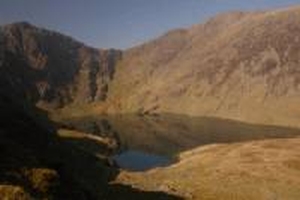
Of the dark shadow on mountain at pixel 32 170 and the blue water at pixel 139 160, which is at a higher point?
the dark shadow on mountain at pixel 32 170

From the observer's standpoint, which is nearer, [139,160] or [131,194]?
[131,194]

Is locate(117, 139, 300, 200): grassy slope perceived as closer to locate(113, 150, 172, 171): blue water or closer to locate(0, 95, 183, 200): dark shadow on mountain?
locate(0, 95, 183, 200): dark shadow on mountain

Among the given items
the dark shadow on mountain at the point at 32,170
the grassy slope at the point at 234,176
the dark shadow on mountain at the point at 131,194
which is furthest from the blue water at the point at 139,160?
the dark shadow on mountain at the point at 32,170

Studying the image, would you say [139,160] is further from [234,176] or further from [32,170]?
[32,170]

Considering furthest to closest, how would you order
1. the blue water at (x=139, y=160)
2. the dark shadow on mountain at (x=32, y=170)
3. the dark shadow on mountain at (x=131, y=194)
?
the blue water at (x=139, y=160) → the dark shadow on mountain at (x=131, y=194) → the dark shadow on mountain at (x=32, y=170)

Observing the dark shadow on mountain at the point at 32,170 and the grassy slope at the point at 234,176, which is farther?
the grassy slope at the point at 234,176

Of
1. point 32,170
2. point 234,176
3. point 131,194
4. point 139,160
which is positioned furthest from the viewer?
point 139,160

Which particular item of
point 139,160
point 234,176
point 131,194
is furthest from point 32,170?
point 139,160

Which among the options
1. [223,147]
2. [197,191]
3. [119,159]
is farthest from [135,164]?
[197,191]

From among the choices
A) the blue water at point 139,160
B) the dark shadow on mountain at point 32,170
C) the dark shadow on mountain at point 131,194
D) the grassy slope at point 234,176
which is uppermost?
the dark shadow on mountain at point 32,170

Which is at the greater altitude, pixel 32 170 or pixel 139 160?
pixel 32 170

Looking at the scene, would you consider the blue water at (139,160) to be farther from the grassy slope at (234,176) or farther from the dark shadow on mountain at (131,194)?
the dark shadow on mountain at (131,194)

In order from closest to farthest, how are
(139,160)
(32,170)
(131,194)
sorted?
(32,170) → (131,194) → (139,160)

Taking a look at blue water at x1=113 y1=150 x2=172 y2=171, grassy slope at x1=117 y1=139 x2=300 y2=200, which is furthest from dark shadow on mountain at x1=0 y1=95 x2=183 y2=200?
blue water at x1=113 y1=150 x2=172 y2=171
